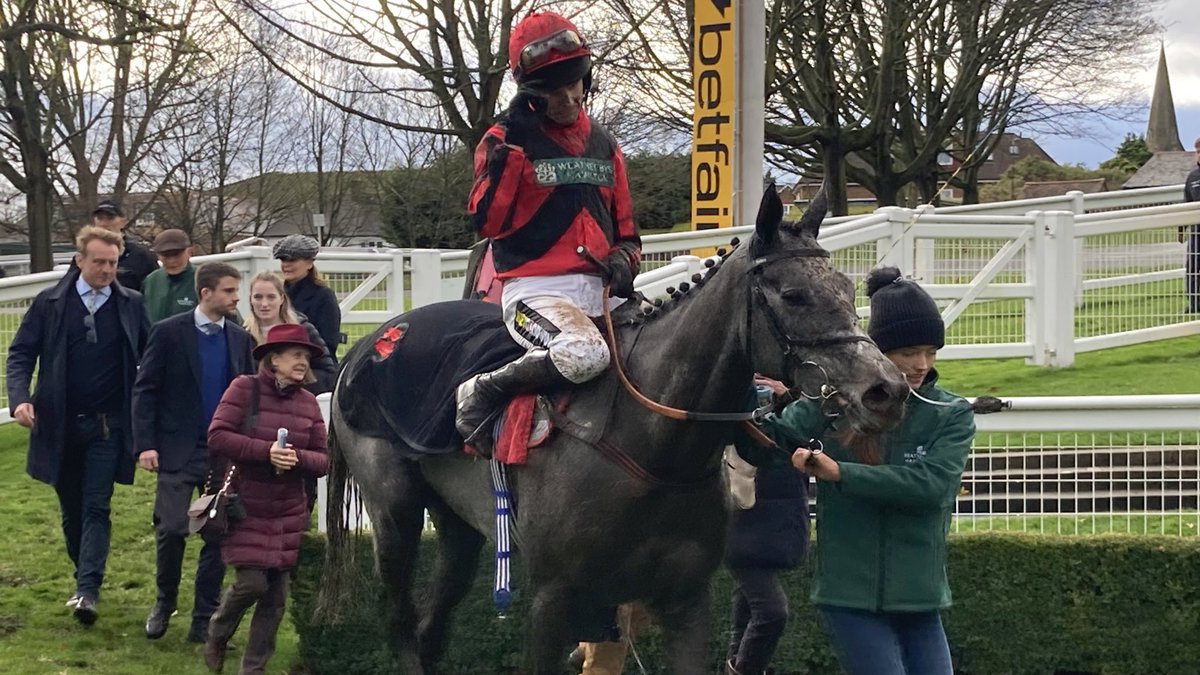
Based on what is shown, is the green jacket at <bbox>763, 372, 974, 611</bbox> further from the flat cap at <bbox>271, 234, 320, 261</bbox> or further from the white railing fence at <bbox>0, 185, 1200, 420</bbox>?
the white railing fence at <bbox>0, 185, 1200, 420</bbox>

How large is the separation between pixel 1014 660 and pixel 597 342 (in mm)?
2756

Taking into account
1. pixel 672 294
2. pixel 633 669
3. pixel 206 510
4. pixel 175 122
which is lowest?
pixel 633 669

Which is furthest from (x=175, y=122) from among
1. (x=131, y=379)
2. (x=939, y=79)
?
(x=131, y=379)

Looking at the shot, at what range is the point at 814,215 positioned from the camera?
324 centimetres

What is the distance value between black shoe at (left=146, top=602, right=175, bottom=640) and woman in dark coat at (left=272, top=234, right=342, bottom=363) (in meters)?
Result: 1.56

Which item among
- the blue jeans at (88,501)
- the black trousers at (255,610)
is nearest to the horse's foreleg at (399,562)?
Answer: the black trousers at (255,610)

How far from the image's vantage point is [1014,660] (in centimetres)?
542

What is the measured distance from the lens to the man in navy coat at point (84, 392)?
6.11 metres

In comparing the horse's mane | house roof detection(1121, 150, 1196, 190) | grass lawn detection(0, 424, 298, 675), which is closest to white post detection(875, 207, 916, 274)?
grass lawn detection(0, 424, 298, 675)

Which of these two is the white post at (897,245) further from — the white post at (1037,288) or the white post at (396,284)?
the white post at (396,284)

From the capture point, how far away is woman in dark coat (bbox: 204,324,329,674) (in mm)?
5211

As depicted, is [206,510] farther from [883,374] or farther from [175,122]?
[175,122]

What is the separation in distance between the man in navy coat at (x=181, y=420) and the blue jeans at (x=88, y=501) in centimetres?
28

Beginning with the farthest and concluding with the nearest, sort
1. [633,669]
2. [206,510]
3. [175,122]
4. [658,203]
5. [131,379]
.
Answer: [175,122]
[658,203]
[131,379]
[633,669]
[206,510]
